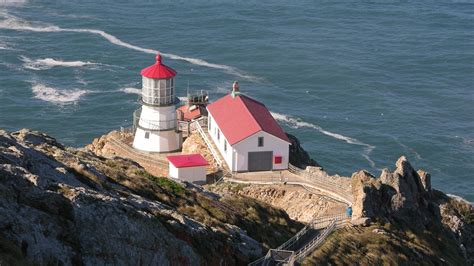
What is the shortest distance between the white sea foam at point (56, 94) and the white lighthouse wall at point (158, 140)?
38.4m

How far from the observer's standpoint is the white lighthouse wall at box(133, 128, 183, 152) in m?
50.8

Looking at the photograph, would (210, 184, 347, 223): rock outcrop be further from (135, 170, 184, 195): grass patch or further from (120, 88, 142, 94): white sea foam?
(120, 88, 142, 94): white sea foam

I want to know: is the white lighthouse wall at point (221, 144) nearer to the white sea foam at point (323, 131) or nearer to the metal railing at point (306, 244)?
the metal railing at point (306, 244)

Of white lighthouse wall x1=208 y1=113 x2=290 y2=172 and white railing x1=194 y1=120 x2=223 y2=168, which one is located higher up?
white lighthouse wall x1=208 y1=113 x2=290 y2=172

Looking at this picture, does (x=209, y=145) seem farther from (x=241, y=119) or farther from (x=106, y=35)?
(x=106, y=35)

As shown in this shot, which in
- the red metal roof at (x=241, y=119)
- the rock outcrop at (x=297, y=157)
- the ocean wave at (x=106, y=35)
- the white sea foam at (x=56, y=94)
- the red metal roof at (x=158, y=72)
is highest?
the red metal roof at (x=158, y=72)

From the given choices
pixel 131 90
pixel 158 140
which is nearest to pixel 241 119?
pixel 158 140

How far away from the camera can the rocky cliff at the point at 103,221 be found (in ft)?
58.6

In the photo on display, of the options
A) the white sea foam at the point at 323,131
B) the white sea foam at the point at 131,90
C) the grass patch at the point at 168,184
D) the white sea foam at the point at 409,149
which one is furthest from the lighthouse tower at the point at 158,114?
the white sea foam at the point at 131,90

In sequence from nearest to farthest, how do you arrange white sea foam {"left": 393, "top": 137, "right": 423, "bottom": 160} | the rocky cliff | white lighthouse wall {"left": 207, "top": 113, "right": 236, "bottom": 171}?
the rocky cliff
white lighthouse wall {"left": 207, "top": 113, "right": 236, "bottom": 171}
white sea foam {"left": 393, "top": 137, "right": 423, "bottom": 160}

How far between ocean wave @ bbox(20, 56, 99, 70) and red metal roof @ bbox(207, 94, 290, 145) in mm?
53496

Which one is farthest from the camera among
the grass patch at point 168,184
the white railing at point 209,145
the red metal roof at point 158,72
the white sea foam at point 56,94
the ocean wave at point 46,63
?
the ocean wave at point 46,63

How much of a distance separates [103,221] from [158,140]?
102 feet

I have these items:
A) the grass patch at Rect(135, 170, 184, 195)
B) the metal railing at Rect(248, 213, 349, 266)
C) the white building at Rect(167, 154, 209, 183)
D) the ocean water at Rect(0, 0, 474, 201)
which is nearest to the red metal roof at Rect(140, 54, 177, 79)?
the white building at Rect(167, 154, 209, 183)
